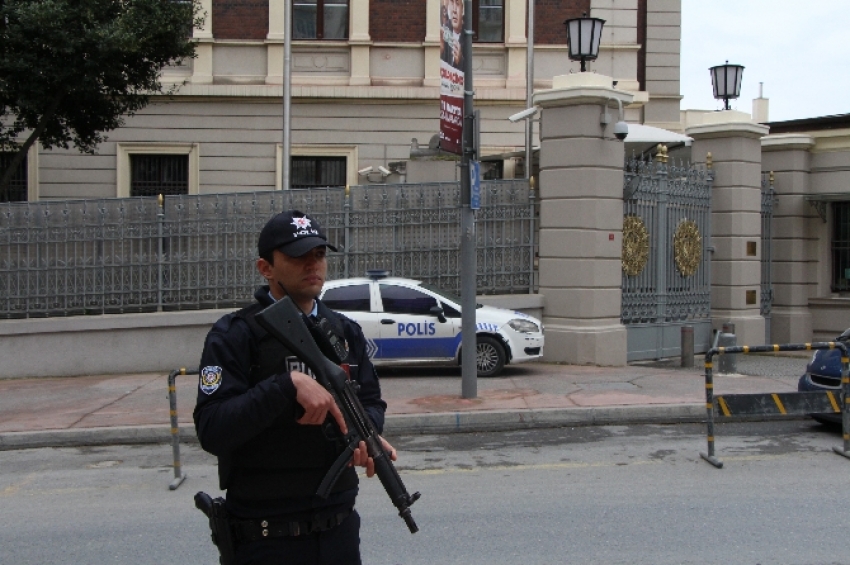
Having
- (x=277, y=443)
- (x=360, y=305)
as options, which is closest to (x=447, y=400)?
(x=360, y=305)

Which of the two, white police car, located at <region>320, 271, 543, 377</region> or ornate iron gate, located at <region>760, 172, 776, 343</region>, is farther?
ornate iron gate, located at <region>760, 172, 776, 343</region>

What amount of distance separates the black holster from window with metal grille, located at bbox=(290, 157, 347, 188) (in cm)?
1878

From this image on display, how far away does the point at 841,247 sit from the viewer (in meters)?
17.7

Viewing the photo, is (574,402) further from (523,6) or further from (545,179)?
(523,6)

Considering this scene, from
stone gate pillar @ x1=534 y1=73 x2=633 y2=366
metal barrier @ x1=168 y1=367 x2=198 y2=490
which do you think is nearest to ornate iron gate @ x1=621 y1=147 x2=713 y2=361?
stone gate pillar @ x1=534 y1=73 x2=633 y2=366

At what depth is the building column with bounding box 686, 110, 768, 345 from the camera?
16422 millimetres

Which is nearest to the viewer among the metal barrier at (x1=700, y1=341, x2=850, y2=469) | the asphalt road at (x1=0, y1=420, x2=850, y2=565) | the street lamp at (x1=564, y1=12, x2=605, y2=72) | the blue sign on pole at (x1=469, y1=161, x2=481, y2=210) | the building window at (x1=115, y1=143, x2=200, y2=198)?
the asphalt road at (x1=0, y1=420, x2=850, y2=565)

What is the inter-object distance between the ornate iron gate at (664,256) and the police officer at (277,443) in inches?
473

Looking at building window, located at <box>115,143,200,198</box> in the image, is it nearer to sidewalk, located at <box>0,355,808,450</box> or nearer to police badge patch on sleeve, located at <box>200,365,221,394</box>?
sidewalk, located at <box>0,355,808,450</box>

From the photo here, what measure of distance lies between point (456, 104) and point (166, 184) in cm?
1249

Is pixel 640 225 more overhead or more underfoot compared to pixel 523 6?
more underfoot

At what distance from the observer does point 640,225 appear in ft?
49.0

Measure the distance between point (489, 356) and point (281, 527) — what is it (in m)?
10.2

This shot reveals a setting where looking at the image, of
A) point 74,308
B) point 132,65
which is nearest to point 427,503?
point 74,308
